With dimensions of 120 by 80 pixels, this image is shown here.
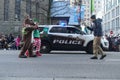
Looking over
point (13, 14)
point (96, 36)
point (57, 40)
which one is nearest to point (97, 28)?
point (96, 36)

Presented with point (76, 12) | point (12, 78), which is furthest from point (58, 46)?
point (76, 12)

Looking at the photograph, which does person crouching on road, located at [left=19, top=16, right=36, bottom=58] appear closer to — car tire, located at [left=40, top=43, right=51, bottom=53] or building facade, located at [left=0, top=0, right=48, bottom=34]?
car tire, located at [left=40, top=43, right=51, bottom=53]

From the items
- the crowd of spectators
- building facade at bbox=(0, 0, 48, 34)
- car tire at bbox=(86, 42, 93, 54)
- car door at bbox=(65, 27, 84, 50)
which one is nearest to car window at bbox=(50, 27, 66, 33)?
car door at bbox=(65, 27, 84, 50)

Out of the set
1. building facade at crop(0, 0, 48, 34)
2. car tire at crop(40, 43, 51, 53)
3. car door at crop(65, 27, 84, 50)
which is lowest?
car tire at crop(40, 43, 51, 53)

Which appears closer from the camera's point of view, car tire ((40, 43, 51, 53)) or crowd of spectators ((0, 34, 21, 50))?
car tire ((40, 43, 51, 53))

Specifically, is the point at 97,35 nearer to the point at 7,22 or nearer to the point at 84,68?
the point at 84,68

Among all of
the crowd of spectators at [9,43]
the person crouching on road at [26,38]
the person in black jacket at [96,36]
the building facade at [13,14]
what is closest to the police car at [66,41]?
the person crouching on road at [26,38]

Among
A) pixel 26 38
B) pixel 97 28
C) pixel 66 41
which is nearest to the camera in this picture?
pixel 97 28

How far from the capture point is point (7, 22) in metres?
66.2

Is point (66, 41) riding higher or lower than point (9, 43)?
higher

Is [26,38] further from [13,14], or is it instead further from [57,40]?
[13,14]

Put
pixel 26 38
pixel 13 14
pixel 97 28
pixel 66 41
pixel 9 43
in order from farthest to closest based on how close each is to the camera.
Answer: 1. pixel 13 14
2. pixel 9 43
3. pixel 66 41
4. pixel 26 38
5. pixel 97 28

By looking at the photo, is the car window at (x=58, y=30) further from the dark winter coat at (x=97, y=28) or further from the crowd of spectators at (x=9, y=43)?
the crowd of spectators at (x=9, y=43)

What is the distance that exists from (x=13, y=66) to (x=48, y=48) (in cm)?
1023
